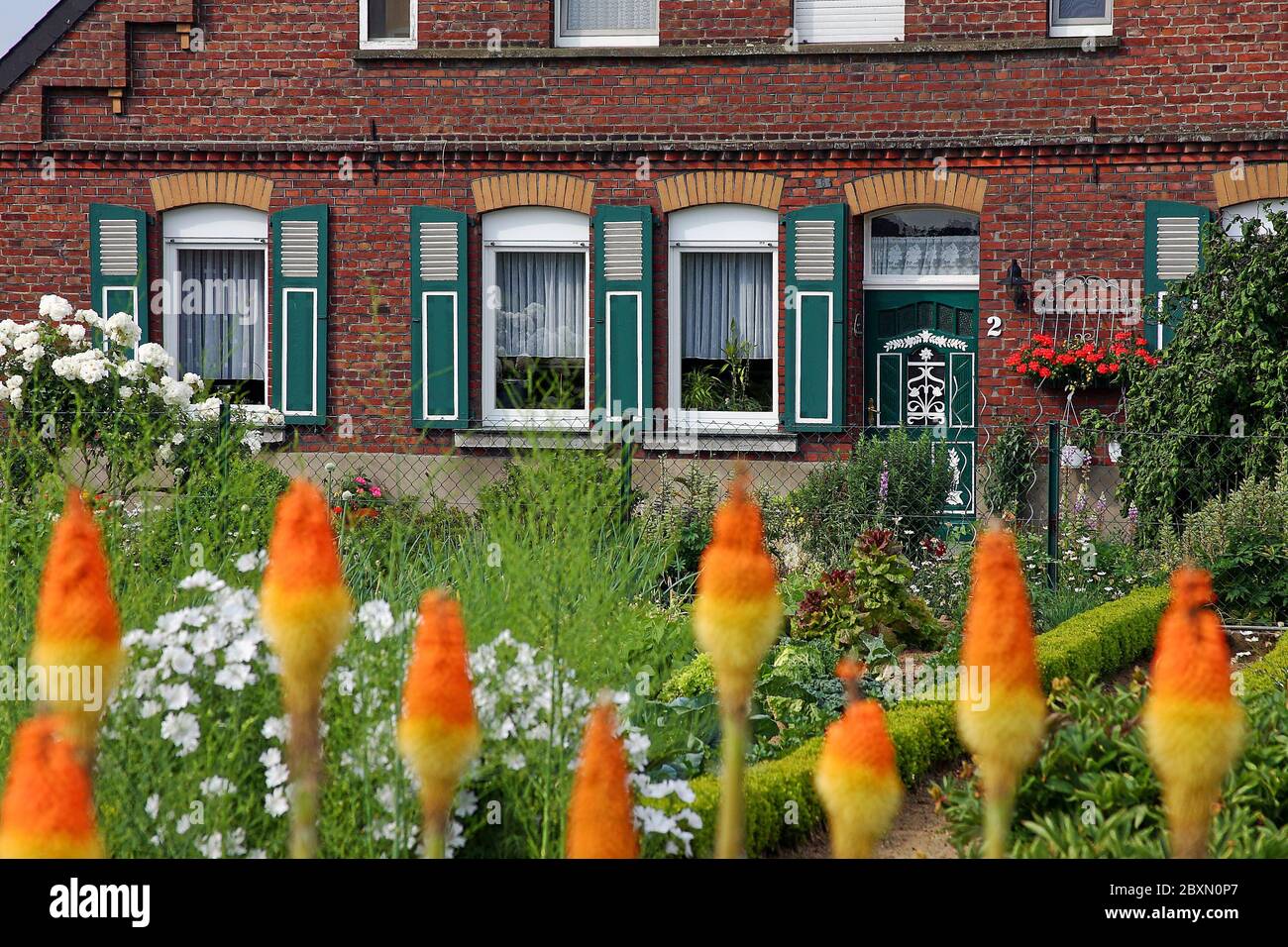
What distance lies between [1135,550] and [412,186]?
7985 millimetres

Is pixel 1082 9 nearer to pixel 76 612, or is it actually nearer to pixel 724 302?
pixel 724 302

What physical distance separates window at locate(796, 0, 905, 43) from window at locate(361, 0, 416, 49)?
3.78 m

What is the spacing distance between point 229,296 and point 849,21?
661cm

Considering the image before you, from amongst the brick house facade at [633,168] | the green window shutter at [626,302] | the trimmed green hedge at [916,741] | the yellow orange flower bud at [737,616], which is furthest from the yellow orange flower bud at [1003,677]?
the green window shutter at [626,302]

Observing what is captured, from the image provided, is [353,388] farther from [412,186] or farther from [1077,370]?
[1077,370]

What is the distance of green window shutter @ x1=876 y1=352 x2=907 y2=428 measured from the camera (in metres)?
15.7

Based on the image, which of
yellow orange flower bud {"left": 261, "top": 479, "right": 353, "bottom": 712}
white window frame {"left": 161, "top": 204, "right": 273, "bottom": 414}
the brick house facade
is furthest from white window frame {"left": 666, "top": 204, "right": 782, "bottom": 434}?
yellow orange flower bud {"left": 261, "top": 479, "right": 353, "bottom": 712}

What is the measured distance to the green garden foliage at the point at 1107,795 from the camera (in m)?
4.34

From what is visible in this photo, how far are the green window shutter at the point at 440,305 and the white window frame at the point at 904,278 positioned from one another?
3.81m

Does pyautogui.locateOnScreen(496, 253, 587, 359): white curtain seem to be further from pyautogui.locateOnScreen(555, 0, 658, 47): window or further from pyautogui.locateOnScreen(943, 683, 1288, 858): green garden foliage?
pyautogui.locateOnScreen(943, 683, 1288, 858): green garden foliage

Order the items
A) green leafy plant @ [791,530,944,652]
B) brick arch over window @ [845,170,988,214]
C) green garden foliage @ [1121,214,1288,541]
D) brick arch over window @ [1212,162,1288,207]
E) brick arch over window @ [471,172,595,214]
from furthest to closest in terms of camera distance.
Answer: brick arch over window @ [471,172,595,214] < brick arch over window @ [845,170,988,214] < brick arch over window @ [1212,162,1288,207] < green garden foliage @ [1121,214,1288,541] < green leafy plant @ [791,530,944,652]

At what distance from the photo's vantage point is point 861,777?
82.0 inches

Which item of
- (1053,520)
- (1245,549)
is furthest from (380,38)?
(1245,549)
